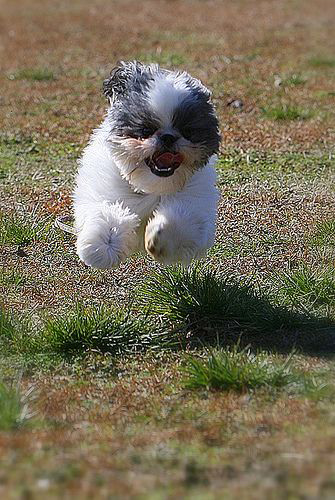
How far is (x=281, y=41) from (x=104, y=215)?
31.1 ft

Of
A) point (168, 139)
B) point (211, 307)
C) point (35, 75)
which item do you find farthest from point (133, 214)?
point (35, 75)

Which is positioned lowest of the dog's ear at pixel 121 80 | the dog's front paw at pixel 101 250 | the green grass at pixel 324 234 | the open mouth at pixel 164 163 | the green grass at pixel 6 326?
the green grass at pixel 6 326

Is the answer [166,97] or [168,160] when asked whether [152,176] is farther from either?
[166,97]

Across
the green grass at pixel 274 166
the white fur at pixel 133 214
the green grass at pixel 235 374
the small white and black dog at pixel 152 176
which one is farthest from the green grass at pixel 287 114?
the green grass at pixel 235 374

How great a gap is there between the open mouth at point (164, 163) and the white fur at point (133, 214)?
1.2 inches

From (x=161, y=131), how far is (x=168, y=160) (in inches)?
6.3

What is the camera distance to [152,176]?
5.29m

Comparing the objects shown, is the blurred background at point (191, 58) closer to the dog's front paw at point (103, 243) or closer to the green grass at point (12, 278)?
the green grass at point (12, 278)

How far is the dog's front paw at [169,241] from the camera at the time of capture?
5.05m

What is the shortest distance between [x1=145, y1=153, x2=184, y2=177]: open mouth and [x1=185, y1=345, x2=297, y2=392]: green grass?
116 centimetres

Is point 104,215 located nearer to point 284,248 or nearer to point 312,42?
point 284,248

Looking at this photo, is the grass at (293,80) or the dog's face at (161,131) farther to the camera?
the grass at (293,80)

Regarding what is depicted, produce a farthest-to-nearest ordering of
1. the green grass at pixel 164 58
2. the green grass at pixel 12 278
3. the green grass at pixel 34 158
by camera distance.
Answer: the green grass at pixel 164 58
the green grass at pixel 34 158
the green grass at pixel 12 278

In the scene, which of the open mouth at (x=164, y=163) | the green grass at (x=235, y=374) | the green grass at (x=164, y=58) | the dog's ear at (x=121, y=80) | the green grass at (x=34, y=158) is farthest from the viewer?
the green grass at (x=164, y=58)
